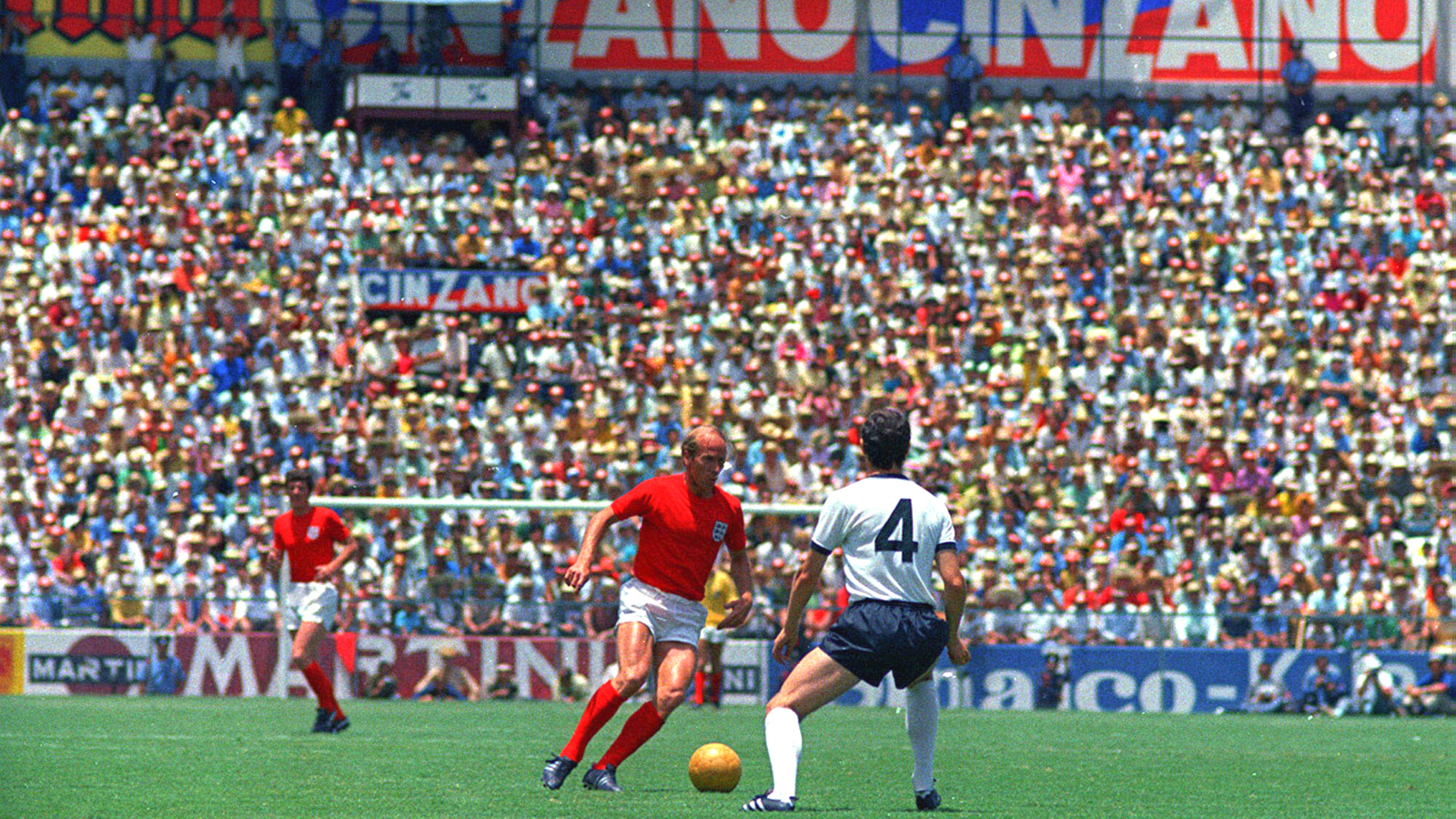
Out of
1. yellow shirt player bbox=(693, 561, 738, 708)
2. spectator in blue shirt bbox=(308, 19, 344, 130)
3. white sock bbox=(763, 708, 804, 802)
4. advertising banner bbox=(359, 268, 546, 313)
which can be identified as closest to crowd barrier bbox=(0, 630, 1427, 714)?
yellow shirt player bbox=(693, 561, 738, 708)

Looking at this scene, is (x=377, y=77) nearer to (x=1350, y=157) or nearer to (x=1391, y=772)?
(x=1350, y=157)

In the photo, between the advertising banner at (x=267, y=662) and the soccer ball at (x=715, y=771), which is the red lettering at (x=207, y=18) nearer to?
the advertising banner at (x=267, y=662)

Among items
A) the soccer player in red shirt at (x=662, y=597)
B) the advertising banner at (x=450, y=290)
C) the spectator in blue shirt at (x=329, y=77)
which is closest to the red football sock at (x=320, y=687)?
the soccer player in red shirt at (x=662, y=597)

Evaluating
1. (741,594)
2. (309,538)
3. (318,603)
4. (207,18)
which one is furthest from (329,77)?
(741,594)

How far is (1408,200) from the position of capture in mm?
27703

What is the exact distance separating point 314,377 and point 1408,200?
565 inches

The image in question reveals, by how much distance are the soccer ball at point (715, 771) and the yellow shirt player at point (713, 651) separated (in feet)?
31.1

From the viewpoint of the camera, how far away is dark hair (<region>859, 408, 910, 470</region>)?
8.86 meters

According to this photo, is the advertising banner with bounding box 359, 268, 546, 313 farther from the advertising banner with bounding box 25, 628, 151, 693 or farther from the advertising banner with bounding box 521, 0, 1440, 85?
the advertising banner with bounding box 521, 0, 1440, 85

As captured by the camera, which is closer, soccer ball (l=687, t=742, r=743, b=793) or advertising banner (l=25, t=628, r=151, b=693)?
soccer ball (l=687, t=742, r=743, b=793)

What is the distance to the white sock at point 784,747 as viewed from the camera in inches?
347

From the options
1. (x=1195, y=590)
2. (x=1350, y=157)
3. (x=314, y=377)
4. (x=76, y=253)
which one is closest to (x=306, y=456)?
(x=314, y=377)

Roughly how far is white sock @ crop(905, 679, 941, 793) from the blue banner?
37.7 feet

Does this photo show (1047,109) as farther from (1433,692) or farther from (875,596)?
(875,596)
